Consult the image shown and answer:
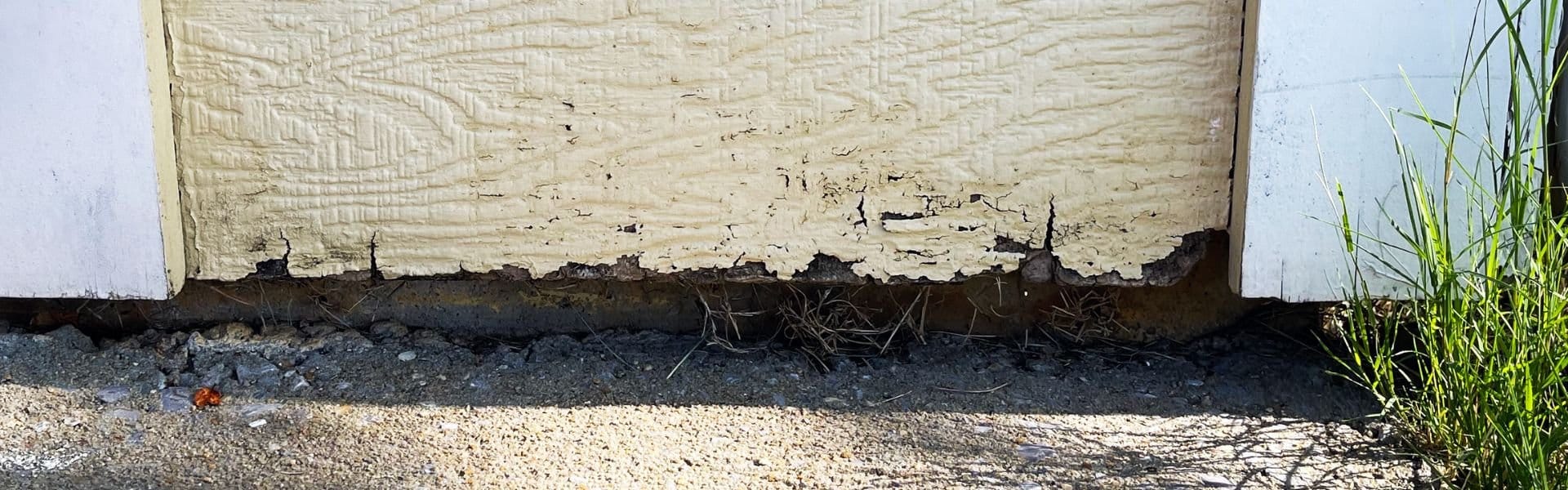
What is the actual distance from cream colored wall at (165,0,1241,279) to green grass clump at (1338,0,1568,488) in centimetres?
36

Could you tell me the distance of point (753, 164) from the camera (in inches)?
83.0

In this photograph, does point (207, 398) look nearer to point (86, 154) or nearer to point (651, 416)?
point (86, 154)

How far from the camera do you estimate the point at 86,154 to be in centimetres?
203

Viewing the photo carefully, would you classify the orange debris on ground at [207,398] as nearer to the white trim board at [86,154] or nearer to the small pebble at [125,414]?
the small pebble at [125,414]

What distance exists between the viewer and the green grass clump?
1.52 metres

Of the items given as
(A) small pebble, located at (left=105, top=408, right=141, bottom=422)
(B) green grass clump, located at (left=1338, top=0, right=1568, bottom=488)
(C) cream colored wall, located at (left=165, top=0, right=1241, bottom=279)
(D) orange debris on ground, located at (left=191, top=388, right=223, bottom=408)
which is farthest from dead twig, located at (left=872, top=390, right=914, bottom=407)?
(A) small pebble, located at (left=105, top=408, right=141, bottom=422)

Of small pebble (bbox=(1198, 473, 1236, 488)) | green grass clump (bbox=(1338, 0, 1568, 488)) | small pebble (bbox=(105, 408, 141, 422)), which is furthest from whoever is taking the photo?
small pebble (bbox=(105, 408, 141, 422))

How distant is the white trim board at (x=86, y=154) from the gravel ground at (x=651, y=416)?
0.18 m

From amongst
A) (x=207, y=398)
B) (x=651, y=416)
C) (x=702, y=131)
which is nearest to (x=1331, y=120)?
(x=702, y=131)

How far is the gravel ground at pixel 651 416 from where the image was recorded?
1769mm

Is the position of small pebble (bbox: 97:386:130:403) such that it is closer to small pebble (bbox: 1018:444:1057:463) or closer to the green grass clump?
small pebble (bbox: 1018:444:1057:463)

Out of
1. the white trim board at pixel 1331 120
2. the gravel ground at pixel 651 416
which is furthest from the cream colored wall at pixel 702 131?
the gravel ground at pixel 651 416

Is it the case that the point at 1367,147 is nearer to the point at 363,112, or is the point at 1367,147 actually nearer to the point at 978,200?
the point at 978,200

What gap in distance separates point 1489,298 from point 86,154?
225cm
